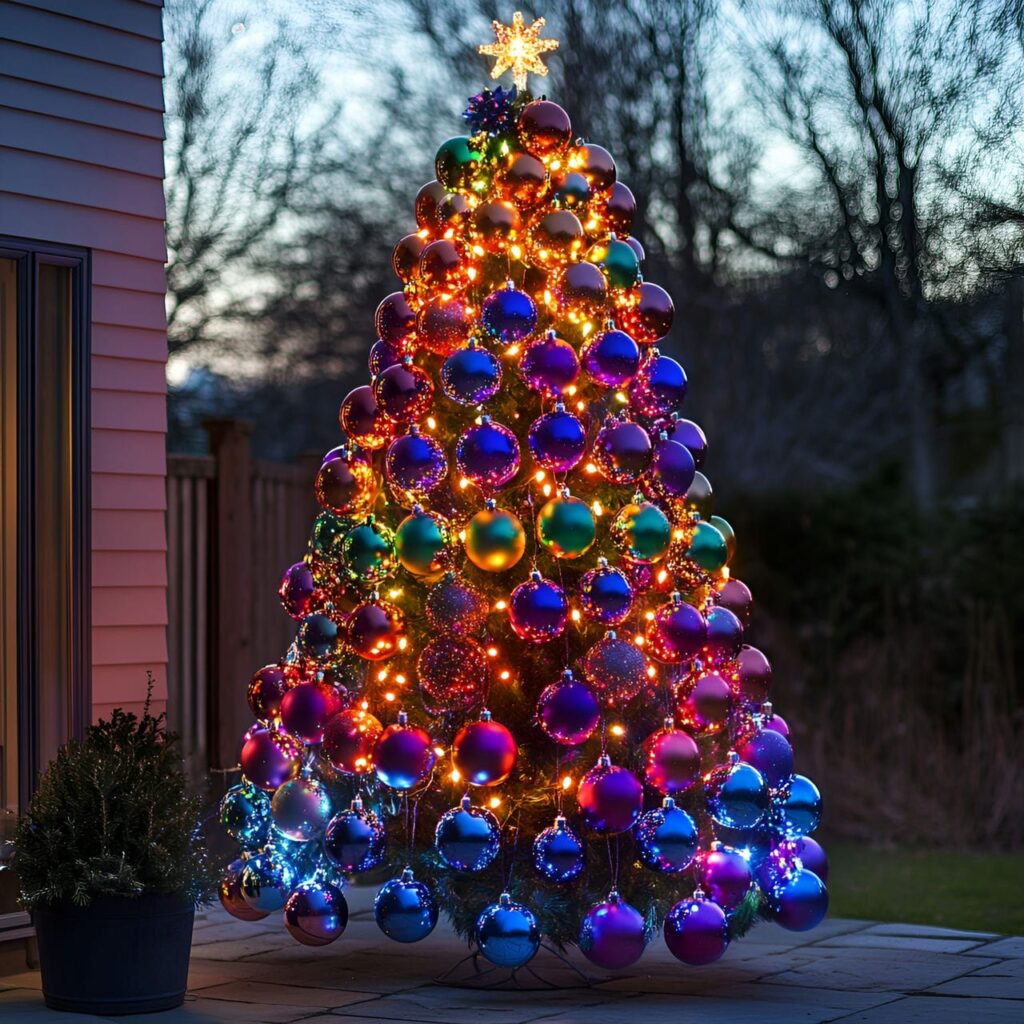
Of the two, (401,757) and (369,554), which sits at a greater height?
(369,554)

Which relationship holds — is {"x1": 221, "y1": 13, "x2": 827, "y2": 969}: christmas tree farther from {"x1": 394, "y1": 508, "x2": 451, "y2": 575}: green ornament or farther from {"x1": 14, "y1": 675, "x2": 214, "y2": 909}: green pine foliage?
{"x1": 14, "y1": 675, "x2": 214, "y2": 909}: green pine foliage

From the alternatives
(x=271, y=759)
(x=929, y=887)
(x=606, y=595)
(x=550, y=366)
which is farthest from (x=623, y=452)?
(x=929, y=887)

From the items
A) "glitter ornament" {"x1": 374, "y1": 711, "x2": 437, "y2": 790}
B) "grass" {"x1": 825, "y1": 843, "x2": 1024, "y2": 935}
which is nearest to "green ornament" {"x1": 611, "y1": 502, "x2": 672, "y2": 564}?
"glitter ornament" {"x1": 374, "y1": 711, "x2": 437, "y2": 790}

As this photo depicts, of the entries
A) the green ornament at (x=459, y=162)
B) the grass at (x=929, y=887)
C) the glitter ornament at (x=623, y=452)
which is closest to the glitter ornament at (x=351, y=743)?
the glitter ornament at (x=623, y=452)

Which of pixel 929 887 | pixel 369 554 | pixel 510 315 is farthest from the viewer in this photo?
pixel 929 887

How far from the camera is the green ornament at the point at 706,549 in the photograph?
5.52m

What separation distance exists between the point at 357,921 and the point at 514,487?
2.53 metres

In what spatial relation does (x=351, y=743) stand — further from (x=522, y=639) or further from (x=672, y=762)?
(x=672, y=762)

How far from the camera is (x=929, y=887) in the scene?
26.1ft

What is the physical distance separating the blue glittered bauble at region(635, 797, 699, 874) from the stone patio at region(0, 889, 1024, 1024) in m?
0.45

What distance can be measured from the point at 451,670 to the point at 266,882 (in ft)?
3.49

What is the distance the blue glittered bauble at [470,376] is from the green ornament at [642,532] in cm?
59

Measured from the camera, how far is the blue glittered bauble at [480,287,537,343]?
17.5ft

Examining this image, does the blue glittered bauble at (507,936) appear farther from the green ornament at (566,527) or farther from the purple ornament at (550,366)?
the purple ornament at (550,366)
